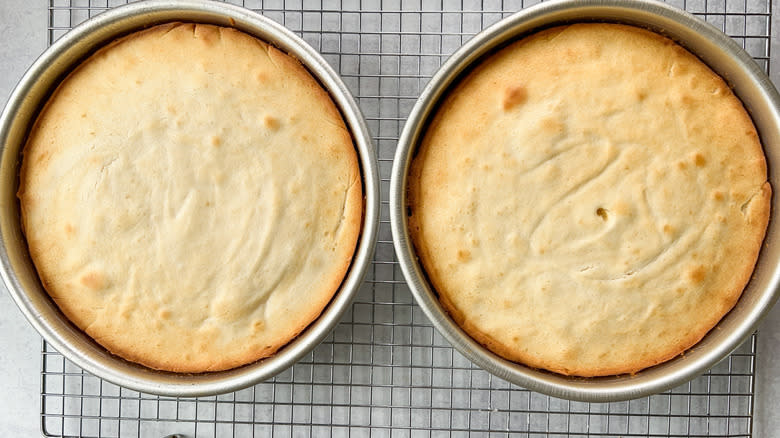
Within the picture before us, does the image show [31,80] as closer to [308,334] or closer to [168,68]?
[168,68]

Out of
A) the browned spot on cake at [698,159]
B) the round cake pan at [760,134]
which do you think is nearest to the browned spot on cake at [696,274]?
the round cake pan at [760,134]

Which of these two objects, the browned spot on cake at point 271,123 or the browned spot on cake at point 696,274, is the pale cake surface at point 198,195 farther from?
the browned spot on cake at point 696,274

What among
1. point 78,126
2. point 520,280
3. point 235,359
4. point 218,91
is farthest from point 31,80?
point 520,280

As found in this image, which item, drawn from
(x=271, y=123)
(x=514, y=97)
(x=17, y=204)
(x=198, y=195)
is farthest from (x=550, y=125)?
(x=17, y=204)

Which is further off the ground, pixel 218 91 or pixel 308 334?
pixel 218 91

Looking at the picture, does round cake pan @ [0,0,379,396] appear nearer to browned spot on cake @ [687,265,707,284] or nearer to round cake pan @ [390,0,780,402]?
round cake pan @ [390,0,780,402]

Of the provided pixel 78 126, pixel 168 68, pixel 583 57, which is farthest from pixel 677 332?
pixel 78 126

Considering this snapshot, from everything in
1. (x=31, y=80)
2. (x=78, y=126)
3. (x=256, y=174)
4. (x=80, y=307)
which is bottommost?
(x=80, y=307)
